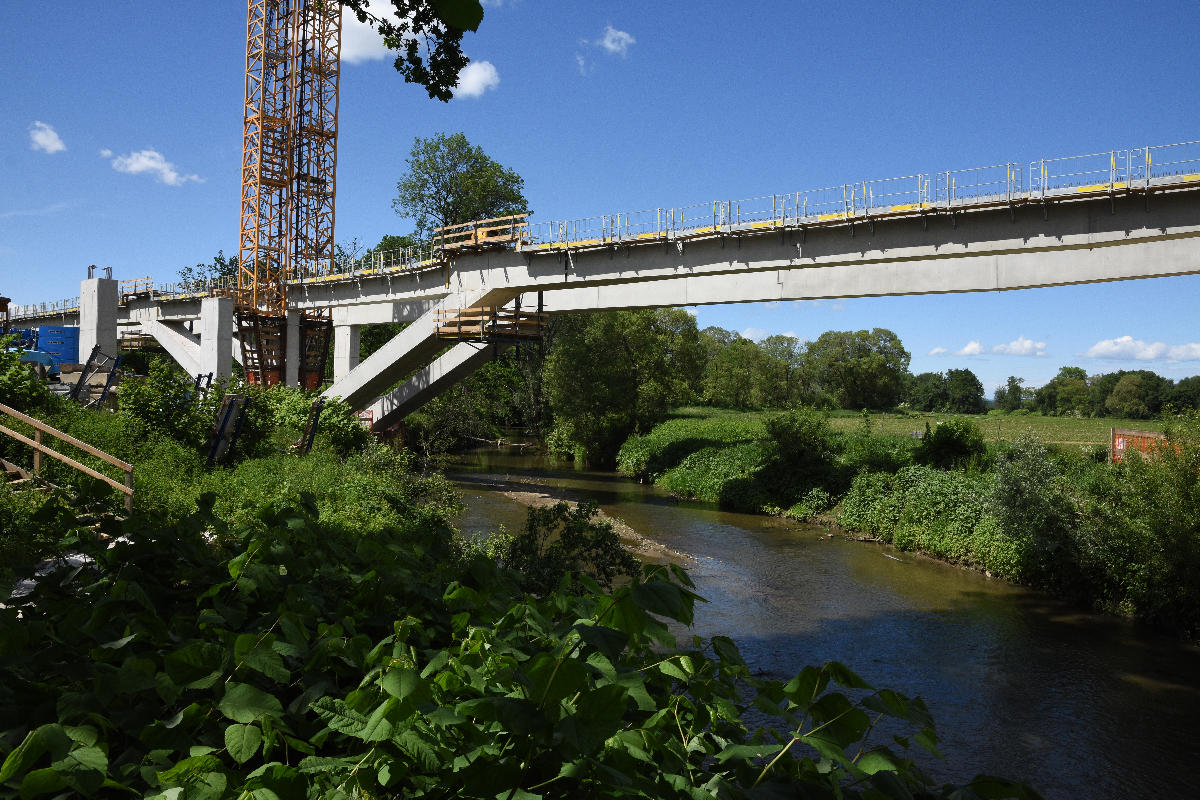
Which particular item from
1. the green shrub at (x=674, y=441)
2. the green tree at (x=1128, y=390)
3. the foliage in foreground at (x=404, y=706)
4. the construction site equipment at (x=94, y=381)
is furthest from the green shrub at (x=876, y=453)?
the green tree at (x=1128, y=390)

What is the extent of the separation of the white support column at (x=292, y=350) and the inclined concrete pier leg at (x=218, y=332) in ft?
12.6

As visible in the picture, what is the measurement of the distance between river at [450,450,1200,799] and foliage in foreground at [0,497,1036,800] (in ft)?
25.6

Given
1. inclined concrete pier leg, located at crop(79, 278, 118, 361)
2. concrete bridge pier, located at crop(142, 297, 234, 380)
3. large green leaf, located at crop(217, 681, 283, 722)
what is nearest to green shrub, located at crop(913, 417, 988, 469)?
large green leaf, located at crop(217, 681, 283, 722)

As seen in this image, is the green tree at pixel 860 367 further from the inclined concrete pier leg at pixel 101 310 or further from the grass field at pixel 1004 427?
the inclined concrete pier leg at pixel 101 310

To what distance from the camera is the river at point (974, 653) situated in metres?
9.15

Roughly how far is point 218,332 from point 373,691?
114 feet

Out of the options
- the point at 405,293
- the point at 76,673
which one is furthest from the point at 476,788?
the point at 405,293

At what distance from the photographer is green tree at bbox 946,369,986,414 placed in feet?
381

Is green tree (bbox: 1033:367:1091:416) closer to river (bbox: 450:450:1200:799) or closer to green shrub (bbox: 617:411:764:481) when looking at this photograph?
green shrub (bbox: 617:411:764:481)

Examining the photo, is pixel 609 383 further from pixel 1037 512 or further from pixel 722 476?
pixel 1037 512

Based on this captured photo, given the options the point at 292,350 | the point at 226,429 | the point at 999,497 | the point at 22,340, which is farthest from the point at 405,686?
the point at 292,350

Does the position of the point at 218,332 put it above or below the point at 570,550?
above

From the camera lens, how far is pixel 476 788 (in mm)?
1641

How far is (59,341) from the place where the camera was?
39375 millimetres
